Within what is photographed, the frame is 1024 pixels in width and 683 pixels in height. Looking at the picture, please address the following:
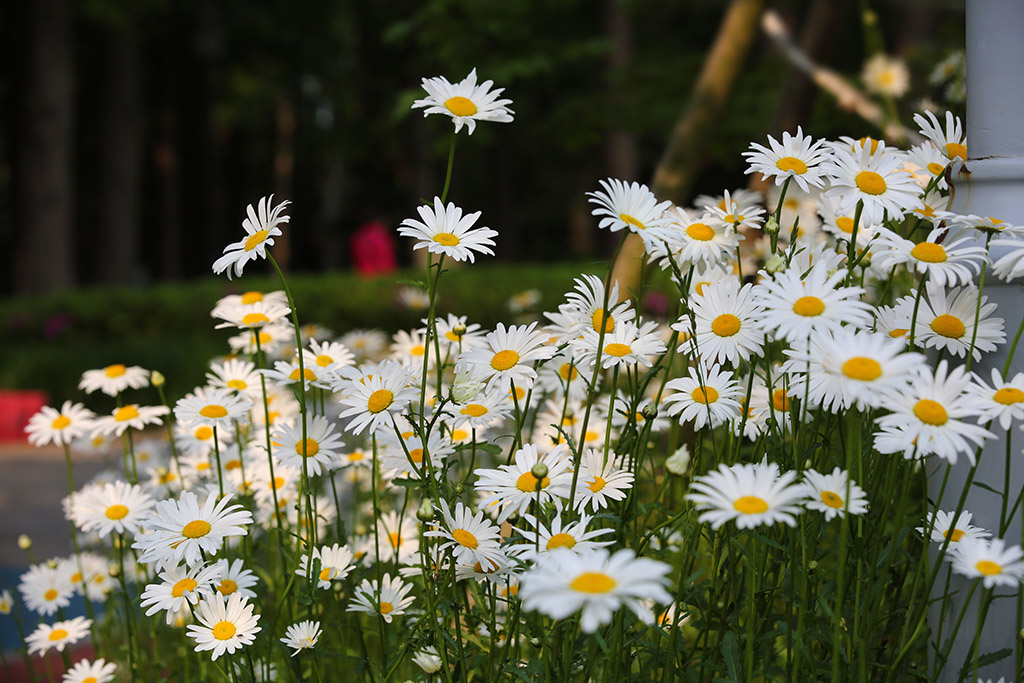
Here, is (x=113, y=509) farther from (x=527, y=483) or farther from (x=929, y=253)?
(x=929, y=253)

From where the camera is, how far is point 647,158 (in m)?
22.9

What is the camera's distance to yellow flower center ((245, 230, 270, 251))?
1.36 meters

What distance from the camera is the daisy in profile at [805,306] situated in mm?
1091

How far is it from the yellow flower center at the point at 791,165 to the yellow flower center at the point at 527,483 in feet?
2.01

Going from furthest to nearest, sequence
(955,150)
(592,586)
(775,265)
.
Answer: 1. (955,150)
2. (775,265)
3. (592,586)

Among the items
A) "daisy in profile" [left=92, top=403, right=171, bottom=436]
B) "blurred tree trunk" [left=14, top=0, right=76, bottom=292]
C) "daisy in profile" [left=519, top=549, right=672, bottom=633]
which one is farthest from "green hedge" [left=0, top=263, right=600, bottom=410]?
"daisy in profile" [left=519, top=549, right=672, bottom=633]

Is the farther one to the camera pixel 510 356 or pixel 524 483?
pixel 510 356

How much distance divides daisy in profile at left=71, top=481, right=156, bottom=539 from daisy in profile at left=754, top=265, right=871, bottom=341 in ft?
4.18

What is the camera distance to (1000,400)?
1190mm

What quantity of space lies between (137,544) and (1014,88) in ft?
5.39

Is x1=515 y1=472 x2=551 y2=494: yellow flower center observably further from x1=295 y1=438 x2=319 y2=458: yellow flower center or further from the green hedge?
the green hedge

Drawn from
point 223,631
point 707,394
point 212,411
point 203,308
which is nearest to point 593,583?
point 707,394

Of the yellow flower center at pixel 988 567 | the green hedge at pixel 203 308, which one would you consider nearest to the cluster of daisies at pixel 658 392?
the yellow flower center at pixel 988 567

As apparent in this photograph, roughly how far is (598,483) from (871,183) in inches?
23.9
